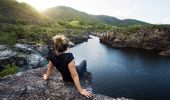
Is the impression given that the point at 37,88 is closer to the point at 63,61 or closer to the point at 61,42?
the point at 63,61

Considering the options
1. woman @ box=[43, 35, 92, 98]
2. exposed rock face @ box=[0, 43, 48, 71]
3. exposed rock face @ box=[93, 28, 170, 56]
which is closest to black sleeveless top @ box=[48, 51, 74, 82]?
woman @ box=[43, 35, 92, 98]

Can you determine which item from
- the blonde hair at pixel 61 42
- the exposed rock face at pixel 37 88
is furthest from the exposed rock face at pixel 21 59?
the blonde hair at pixel 61 42

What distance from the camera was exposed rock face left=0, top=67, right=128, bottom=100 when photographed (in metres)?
13.2

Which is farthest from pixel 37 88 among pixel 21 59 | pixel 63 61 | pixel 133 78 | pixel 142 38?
pixel 142 38

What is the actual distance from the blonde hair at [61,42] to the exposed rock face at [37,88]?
256 centimetres

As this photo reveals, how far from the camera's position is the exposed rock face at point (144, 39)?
160m

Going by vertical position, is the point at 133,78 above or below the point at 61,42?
below

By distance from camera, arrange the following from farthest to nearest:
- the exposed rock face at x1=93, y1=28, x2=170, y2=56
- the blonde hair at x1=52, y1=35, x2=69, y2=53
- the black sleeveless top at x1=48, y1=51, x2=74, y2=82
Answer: the exposed rock face at x1=93, y1=28, x2=170, y2=56
the black sleeveless top at x1=48, y1=51, x2=74, y2=82
the blonde hair at x1=52, y1=35, x2=69, y2=53

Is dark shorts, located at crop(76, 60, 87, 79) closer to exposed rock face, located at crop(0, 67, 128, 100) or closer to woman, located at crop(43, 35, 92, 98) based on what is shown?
exposed rock face, located at crop(0, 67, 128, 100)

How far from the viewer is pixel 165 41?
524 ft

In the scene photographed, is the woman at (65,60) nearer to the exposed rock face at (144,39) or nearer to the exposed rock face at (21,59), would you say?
the exposed rock face at (21,59)

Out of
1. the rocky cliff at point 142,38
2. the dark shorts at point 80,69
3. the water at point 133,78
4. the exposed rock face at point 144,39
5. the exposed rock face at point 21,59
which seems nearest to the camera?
the dark shorts at point 80,69

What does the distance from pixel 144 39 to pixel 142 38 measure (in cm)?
287

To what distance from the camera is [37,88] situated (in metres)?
14.2
